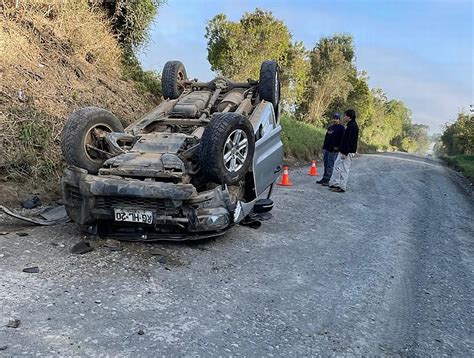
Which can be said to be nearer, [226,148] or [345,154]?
[226,148]

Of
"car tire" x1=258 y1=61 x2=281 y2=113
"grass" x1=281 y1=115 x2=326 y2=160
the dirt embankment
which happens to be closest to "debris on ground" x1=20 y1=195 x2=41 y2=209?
the dirt embankment

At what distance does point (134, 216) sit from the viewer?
4.57m

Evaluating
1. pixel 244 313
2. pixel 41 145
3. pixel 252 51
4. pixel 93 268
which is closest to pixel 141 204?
pixel 93 268

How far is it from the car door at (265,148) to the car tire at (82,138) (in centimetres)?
191

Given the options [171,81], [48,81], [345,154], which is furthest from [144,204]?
[345,154]

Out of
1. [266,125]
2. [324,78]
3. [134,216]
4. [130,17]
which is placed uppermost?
[324,78]

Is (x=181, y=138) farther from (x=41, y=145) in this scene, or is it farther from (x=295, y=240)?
(x=41, y=145)

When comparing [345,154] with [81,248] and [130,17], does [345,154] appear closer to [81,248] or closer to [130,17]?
[130,17]

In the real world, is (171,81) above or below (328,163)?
above

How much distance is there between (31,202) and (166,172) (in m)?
2.37

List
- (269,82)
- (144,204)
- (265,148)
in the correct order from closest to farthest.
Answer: (144,204), (265,148), (269,82)

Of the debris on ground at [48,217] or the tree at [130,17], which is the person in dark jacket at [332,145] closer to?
the tree at [130,17]

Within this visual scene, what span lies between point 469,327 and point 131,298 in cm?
283

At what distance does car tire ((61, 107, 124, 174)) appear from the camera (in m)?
5.03
